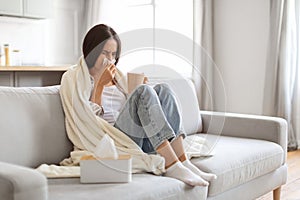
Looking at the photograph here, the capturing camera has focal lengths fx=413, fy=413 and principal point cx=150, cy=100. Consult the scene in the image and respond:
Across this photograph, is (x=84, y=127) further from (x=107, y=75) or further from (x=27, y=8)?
(x=27, y=8)

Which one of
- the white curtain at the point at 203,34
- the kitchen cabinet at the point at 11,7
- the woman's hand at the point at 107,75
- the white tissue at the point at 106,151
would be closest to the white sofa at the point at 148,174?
the white tissue at the point at 106,151

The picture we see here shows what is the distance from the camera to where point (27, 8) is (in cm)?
460

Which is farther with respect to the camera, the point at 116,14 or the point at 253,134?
the point at 116,14

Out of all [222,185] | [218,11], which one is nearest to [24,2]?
[218,11]

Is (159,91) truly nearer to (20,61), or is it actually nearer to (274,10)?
(274,10)

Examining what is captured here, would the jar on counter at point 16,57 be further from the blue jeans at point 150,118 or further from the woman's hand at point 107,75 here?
the blue jeans at point 150,118

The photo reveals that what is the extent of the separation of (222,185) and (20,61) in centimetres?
343

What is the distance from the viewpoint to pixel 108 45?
207 centimetres

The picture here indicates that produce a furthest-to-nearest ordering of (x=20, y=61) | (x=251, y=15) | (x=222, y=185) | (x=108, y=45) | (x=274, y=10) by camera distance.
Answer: (x=20, y=61), (x=251, y=15), (x=274, y=10), (x=108, y=45), (x=222, y=185)

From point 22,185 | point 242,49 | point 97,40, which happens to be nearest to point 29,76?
point 242,49

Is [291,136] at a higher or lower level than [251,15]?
lower

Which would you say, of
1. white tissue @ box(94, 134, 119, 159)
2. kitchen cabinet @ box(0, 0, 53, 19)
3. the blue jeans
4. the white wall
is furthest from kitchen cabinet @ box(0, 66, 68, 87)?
white tissue @ box(94, 134, 119, 159)

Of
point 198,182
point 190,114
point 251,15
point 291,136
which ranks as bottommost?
point 291,136

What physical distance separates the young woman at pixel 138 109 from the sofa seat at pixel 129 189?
2.7 inches
